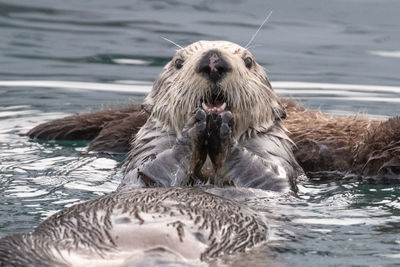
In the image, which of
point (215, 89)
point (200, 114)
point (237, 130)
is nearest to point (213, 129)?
point (200, 114)

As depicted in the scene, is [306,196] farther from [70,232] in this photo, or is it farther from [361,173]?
[70,232]

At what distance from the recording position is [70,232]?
4.45 meters

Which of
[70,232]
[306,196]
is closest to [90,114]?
[306,196]

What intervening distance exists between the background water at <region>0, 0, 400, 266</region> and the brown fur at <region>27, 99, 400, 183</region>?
0.55 ft

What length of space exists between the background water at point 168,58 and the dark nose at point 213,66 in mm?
786

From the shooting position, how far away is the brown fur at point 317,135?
6.52 meters

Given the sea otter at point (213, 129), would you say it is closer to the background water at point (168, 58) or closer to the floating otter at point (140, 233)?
the background water at point (168, 58)

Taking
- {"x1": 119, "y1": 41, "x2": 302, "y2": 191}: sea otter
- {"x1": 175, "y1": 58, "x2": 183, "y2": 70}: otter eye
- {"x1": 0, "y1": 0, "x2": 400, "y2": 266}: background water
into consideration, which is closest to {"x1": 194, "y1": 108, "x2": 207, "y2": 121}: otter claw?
{"x1": 119, "y1": 41, "x2": 302, "y2": 191}: sea otter

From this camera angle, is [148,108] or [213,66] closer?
[213,66]

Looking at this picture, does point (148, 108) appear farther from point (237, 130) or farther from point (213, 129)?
point (213, 129)

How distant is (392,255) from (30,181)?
2.63m

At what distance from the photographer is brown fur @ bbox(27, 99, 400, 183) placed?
652 cm

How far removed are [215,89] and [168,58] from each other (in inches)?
211

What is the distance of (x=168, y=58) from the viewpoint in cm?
1106
